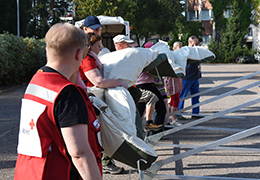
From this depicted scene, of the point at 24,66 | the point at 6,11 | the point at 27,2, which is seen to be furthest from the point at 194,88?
the point at 27,2

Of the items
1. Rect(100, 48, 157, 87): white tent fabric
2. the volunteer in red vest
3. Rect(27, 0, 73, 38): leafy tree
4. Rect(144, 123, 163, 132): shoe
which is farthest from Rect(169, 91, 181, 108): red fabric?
Rect(27, 0, 73, 38): leafy tree

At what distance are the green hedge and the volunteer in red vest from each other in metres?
11.6

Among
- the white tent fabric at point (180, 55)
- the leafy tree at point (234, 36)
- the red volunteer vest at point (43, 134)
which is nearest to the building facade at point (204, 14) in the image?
the leafy tree at point (234, 36)

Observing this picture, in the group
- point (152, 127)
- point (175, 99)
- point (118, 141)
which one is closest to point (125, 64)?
point (118, 141)

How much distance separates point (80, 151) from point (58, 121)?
0.19 metres

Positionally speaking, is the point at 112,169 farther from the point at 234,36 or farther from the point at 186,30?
the point at 186,30

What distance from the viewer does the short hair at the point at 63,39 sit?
1608mm

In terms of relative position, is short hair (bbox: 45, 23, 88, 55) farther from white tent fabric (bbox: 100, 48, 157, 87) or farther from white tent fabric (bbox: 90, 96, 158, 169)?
white tent fabric (bbox: 100, 48, 157, 87)

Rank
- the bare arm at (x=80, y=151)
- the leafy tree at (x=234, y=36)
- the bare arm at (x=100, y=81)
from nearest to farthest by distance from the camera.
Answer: the bare arm at (x=80, y=151) → the bare arm at (x=100, y=81) → the leafy tree at (x=234, y=36)

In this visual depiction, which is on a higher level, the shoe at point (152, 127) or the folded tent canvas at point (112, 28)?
the folded tent canvas at point (112, 28)

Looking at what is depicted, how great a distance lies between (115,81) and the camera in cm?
330

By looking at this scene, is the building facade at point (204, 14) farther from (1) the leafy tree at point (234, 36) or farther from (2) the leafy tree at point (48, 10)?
(2) the leafy tree at point (48, 10)

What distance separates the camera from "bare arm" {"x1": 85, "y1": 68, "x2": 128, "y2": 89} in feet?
10.7

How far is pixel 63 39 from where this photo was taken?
1.60 meters
